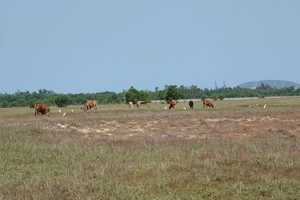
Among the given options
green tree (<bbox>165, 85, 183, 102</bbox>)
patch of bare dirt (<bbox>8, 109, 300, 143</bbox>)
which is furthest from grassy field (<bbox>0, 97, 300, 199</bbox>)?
green tree (<bbox>165, 85, 183, 102</bbox>)

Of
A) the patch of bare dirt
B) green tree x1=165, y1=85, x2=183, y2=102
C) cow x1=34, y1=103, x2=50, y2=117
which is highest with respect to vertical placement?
green tree x1=165, y1=85, x2=183, y2=102

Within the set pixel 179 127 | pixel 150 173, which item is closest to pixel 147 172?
pixel 150 173

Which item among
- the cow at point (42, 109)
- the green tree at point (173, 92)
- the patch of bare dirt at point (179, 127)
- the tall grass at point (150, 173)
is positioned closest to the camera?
the tall grass at point (150, 173)

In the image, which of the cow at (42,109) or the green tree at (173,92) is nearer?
the cow at (42,109)

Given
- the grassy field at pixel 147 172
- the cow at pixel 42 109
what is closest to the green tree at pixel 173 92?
the cow at pixel 42 109

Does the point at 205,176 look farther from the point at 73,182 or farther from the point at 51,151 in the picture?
the point at 51,151

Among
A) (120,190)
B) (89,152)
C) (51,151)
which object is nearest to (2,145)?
(51,151)

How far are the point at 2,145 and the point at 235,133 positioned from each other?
13.6 m

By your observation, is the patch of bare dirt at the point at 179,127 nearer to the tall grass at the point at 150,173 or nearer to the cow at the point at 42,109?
the tall grass at the point at 150,173

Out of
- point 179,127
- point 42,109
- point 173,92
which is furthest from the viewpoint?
point 173,92

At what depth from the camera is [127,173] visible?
10.7 m

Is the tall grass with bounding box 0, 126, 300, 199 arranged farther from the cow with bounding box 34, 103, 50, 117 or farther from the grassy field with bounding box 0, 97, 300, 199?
the cow with bounding box 34, 103, 50, 117

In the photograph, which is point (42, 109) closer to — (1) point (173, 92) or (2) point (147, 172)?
(2) point (147, 172)

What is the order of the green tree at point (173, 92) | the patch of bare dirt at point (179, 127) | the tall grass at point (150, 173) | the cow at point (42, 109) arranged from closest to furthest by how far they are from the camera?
the tall grass at point (150, 173)
the patch of bare dirt at point (179, 127)
the cow at point (42, 109)
the green tree at point (173, 92)
